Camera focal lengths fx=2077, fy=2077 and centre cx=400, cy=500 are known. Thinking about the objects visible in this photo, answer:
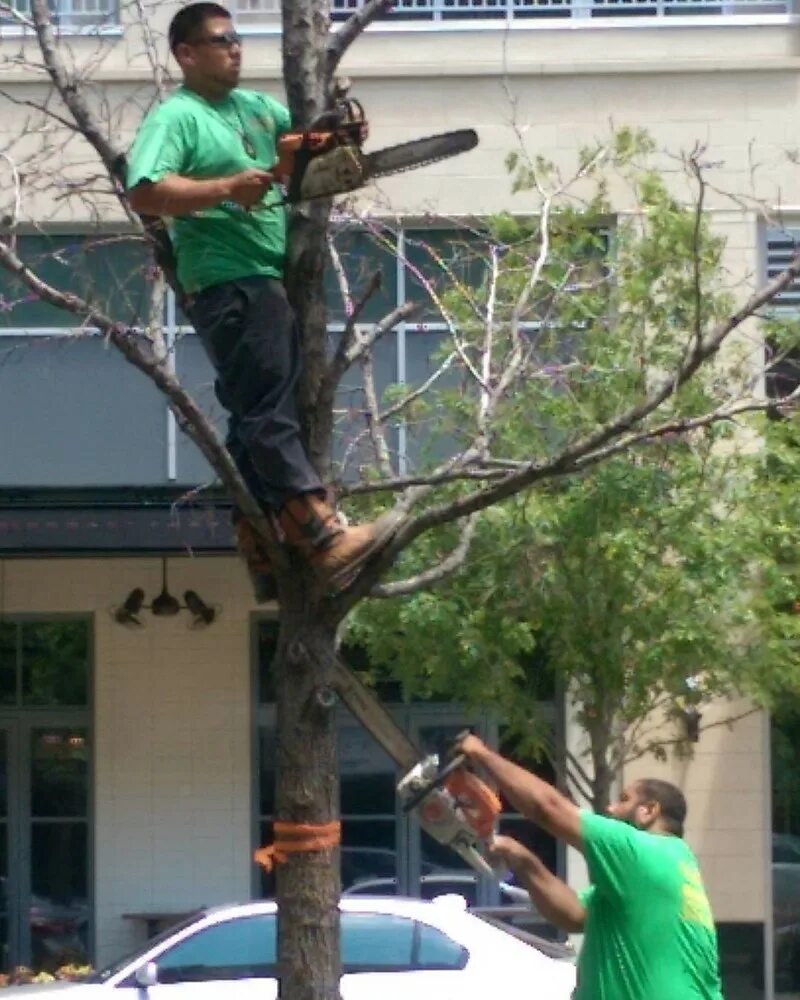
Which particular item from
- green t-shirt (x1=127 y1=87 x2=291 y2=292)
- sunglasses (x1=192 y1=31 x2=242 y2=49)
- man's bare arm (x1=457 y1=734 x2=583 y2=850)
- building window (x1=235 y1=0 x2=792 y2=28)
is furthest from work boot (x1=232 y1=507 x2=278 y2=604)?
building window (x1=235 y1=0 x2=792 y2=28)

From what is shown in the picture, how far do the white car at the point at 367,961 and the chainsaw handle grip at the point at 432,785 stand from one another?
614cm

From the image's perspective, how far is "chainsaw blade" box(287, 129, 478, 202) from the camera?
4785 millimetres

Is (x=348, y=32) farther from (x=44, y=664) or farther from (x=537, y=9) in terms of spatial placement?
(x=44, y=664)

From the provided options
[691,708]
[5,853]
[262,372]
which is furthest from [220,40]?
[5,853]

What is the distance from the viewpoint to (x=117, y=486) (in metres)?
14.1

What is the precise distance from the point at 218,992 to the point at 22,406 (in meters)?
5.18

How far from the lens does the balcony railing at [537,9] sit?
1464 centimetres

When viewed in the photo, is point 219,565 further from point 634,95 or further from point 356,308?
point 356,308

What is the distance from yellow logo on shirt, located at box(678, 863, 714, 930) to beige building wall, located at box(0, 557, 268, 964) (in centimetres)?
964

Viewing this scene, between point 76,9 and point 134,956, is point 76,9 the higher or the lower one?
the higher one

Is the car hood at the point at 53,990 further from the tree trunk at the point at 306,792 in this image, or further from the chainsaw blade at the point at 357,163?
the chainsaw blade at the point at 357,163

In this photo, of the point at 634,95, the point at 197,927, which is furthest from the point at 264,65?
the point at 197,927

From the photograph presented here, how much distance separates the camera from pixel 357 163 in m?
4.79

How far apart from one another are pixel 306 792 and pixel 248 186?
144 centimetres
